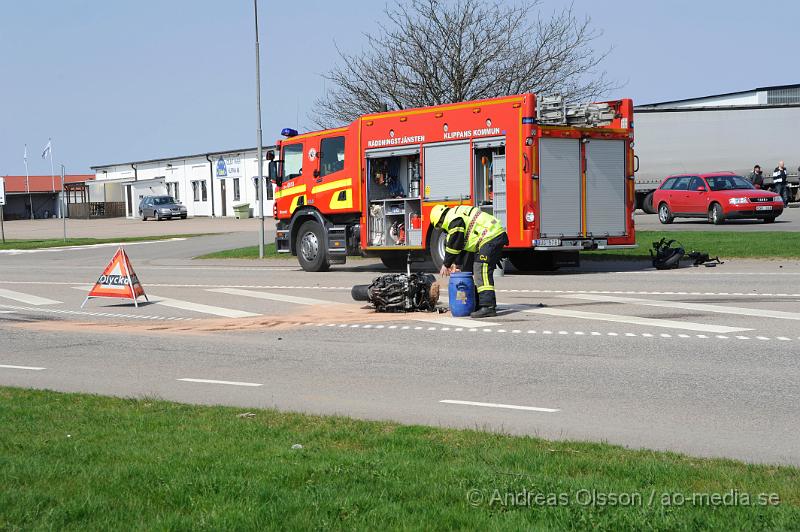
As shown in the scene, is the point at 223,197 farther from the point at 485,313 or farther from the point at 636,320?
the point at 636,320

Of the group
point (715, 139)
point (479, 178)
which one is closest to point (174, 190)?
point (715, 139)

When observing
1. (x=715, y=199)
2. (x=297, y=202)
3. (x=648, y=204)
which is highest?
(x=297, y=202)

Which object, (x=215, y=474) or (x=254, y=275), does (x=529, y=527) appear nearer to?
(x=215, y=474)

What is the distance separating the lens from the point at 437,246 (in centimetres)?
2103

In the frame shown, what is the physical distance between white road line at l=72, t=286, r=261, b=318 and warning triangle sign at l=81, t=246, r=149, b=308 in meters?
0.55

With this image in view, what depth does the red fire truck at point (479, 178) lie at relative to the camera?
64.7ft

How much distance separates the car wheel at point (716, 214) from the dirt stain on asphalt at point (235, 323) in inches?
769

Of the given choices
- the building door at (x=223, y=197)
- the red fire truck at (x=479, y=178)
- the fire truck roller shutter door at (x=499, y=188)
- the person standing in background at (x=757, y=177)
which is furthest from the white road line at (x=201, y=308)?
the building door at (x=223, y=197)

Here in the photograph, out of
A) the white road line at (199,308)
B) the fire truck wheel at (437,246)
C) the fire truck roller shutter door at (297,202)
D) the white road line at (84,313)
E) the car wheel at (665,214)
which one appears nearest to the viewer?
the white road line at (84,313)

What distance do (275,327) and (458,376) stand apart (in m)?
4.70

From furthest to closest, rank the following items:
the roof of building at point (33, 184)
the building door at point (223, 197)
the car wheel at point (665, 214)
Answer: the roof of building at point (33, 184) < the building door at point (223, 197) < the car wheel at point (665, 214)

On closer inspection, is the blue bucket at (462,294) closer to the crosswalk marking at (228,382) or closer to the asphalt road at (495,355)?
the asphalt road at (495,355)

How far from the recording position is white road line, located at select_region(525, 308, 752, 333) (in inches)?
472

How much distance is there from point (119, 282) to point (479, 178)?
7167 mm
